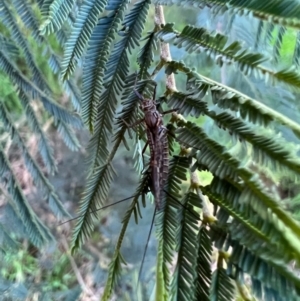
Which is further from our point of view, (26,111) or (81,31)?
(26,111)

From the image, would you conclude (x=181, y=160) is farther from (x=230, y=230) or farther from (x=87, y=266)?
(x=87, y=266)

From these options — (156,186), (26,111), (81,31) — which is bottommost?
(26,111)

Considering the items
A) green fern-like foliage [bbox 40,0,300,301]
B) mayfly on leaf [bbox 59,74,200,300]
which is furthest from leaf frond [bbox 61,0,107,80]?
mayfly on leaf [bbox 59,74,200,300]

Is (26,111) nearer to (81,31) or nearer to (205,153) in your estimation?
(81,31)

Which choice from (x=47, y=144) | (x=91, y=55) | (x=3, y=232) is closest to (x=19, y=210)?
(x=3, y=232)

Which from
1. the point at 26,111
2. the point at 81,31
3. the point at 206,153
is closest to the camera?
the point at 206,153

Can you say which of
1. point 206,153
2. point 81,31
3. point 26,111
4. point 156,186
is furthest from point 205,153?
point 26,111

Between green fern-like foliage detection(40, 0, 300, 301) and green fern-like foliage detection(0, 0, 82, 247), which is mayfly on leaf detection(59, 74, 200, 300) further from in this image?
green fern-like foliage detection(0, 0, 82, 247)

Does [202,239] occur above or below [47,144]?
above

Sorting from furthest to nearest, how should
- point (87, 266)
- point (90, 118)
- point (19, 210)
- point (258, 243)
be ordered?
point (87, 266)
point (19, 210)
point (90, 118)
point (258, 243)
